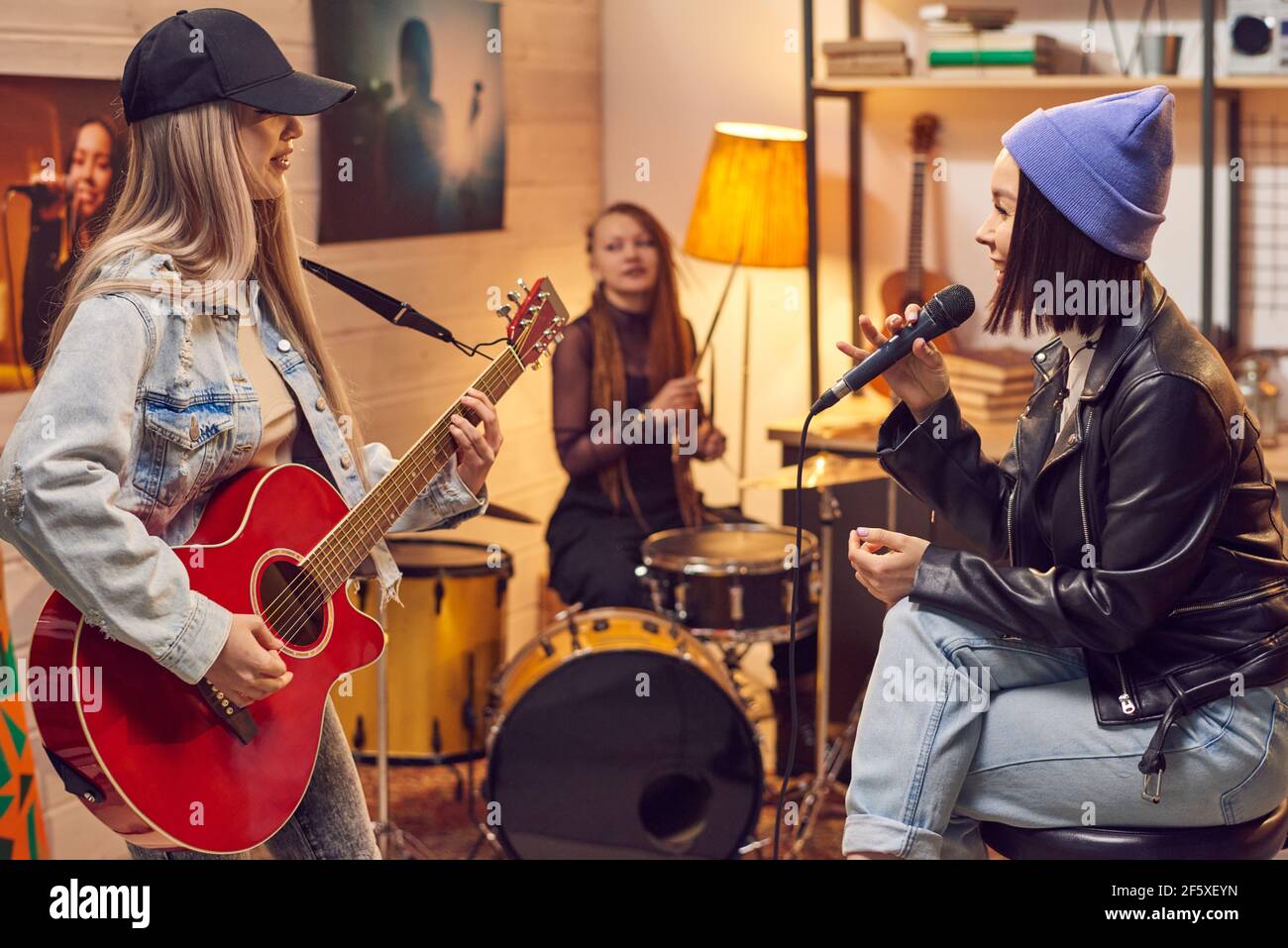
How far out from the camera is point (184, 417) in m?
1.93

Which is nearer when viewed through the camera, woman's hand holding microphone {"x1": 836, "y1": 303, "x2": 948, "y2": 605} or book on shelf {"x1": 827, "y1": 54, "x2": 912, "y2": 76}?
woman's hand holding microphone {"x1": 836, "y1": 303, "x2": 948, "y2": 605}

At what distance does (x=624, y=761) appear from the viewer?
3.14m

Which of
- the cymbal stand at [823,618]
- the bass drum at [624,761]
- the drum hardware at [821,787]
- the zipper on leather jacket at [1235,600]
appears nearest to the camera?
the zipper on leather jacket at [1235,600]

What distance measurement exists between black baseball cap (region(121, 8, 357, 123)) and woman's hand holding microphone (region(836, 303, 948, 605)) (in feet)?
2.60

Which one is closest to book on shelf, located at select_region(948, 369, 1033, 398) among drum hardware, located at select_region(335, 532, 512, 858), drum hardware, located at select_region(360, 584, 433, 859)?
drum hardware, located at select_region(335, 532, 512, 858)

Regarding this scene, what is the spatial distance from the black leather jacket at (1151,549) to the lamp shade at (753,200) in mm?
2035

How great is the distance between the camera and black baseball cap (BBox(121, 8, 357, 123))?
1.94 metres

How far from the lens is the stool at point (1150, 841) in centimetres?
188

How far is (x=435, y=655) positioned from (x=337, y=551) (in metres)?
1.37

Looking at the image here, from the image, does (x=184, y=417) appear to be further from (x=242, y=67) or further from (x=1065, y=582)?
(x=1065, y=582)

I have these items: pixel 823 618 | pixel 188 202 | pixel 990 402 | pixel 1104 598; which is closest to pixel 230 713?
pixel 188 202

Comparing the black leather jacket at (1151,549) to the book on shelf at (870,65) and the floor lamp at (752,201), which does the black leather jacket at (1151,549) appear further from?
the book on shelf at (870,65)

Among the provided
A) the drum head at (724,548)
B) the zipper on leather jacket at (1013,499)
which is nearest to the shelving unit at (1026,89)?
the drum head at (724,548)

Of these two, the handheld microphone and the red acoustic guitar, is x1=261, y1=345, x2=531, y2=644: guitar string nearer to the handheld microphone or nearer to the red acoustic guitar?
the red acoustic guitar
